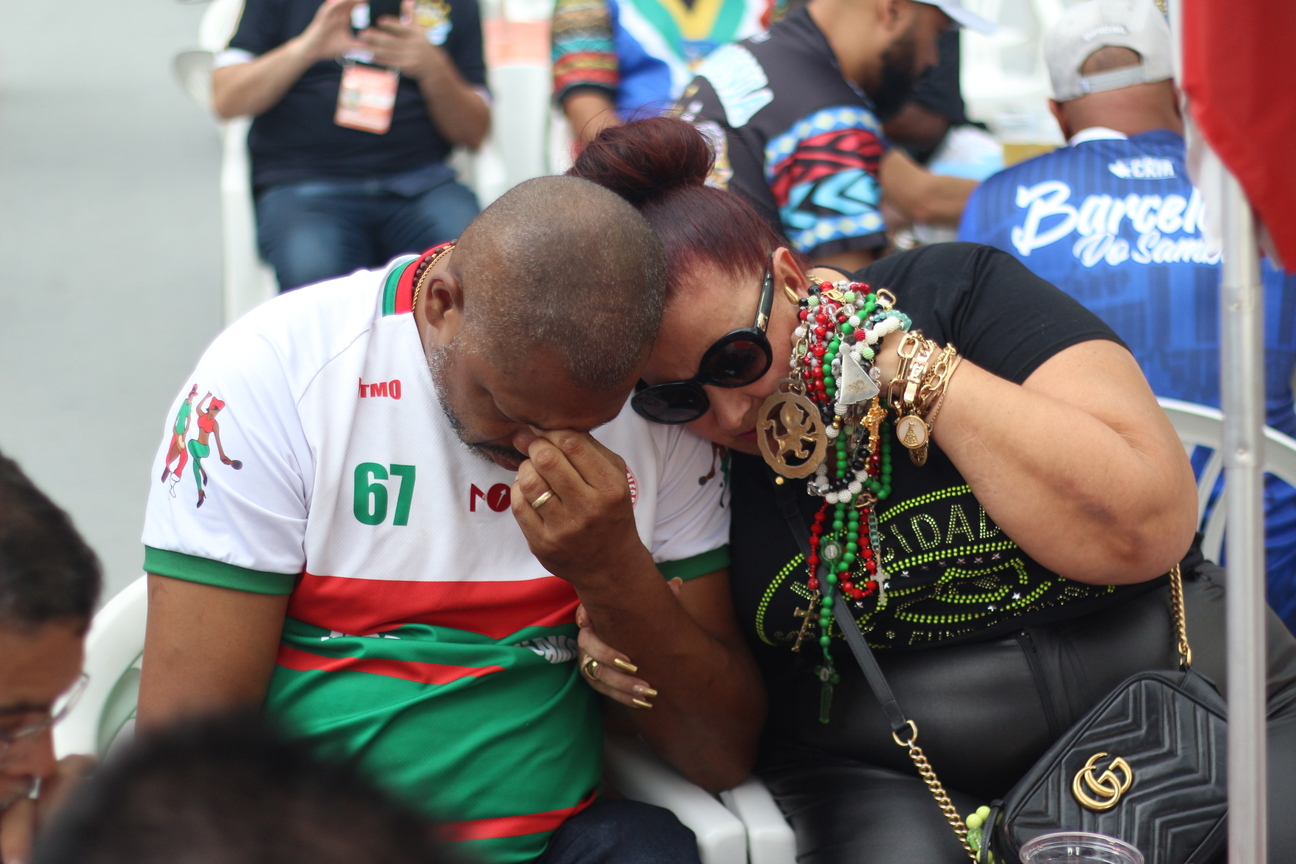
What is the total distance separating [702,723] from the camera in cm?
171

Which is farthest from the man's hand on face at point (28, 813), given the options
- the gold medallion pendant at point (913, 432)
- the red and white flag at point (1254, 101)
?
the red and white flag at point (1254, 101)

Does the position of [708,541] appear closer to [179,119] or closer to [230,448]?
[230,448]

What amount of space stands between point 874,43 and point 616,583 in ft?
6.40

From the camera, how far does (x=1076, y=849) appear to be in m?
1.49

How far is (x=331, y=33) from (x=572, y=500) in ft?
8.44

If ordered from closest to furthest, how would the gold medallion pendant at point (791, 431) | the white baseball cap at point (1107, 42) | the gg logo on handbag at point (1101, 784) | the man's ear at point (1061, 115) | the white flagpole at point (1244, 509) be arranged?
the white flagpole at point (1244, 509) < the gg logo on handbag at point (1101, 784) < the gold medallion pendant at point (791, 431) < the white baseball cap at point (1107, 42) < the man's ear at point (1061, 115)

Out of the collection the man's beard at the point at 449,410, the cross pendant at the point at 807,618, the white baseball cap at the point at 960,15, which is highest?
the white baseball cap at the point at 960,15

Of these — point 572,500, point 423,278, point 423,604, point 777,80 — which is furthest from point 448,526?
point 777,80

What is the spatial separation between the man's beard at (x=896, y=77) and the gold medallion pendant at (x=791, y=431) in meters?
1.67

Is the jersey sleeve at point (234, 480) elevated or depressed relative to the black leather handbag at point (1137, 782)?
elevated

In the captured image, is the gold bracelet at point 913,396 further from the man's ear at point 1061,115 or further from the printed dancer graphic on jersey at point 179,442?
the man's ear at point 1061,115

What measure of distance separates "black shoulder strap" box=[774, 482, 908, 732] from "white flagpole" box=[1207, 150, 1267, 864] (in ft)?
1.66

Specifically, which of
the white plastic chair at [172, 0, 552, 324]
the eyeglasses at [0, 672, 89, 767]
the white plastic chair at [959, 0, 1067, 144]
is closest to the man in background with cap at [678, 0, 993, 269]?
the white plastic chair at [172, 0, 552, 324]

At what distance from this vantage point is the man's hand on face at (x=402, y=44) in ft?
11.6
